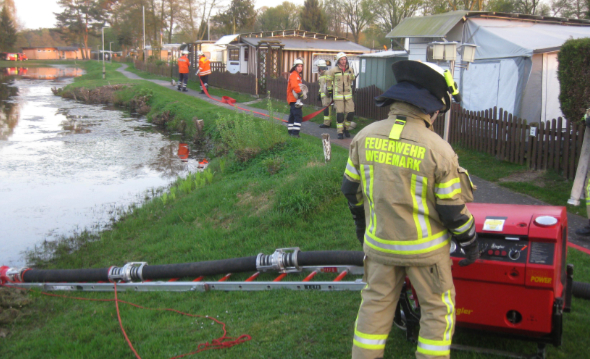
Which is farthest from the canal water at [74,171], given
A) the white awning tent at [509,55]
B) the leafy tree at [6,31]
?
the leafy tree at [6,31]

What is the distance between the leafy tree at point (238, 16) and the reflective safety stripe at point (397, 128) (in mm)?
53400

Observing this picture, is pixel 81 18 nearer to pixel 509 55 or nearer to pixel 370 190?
pixel 509 55

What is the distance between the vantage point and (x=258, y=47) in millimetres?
23562

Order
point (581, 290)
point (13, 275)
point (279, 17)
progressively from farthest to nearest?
point (279, 17)
point (13, 275)
point (581, 290)

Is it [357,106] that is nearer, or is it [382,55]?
[357,106]

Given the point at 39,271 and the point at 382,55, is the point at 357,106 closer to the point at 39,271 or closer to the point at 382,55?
the point at 382,55

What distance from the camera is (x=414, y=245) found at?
2.89 metres

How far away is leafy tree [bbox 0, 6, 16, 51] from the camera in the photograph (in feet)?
279

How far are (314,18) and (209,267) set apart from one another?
51.1m

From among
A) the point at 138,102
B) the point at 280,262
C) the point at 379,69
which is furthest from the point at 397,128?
the point at 138,102

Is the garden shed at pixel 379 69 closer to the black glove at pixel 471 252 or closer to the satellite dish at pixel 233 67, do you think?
the satellite dish at pixel 233 67

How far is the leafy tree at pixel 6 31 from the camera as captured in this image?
8500 centimetres

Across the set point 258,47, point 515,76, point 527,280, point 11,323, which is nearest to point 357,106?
point 515,76

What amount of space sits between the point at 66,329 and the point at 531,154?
25.5ft
